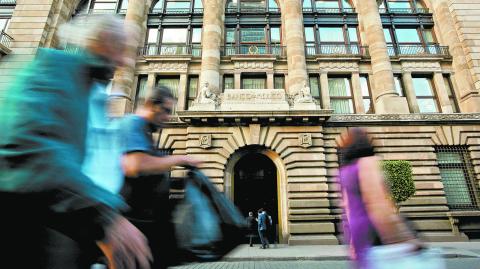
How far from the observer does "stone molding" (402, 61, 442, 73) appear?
686 inches

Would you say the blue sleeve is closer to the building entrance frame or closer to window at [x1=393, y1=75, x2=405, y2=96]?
the building entrance frame

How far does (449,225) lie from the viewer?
13.6 metres

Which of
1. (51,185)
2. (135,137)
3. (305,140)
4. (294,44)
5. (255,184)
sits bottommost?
(51,185)

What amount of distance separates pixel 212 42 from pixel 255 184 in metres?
9.57

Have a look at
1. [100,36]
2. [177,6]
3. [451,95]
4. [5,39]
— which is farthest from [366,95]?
[5,39]

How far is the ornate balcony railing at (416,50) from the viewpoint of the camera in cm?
1795

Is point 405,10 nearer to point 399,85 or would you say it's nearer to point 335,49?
point 399,85

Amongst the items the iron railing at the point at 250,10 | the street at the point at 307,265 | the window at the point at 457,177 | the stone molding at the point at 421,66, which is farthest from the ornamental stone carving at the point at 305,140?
the iron railing at the point at 250,10

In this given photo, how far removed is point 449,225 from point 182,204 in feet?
54.5

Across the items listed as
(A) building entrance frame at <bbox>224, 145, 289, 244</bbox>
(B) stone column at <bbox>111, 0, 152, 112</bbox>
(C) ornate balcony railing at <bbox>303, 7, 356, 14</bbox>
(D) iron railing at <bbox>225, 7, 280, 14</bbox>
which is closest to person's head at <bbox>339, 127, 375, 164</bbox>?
(A) building entrance frame at <bbox>224, 145, 289, 244</bbox>

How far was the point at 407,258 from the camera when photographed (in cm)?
228

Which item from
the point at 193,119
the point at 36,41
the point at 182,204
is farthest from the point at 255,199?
the point at 36,41

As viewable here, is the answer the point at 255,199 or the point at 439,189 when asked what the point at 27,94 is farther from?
the point at 439,189

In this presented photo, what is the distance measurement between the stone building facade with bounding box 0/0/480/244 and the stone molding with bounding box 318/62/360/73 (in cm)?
7
